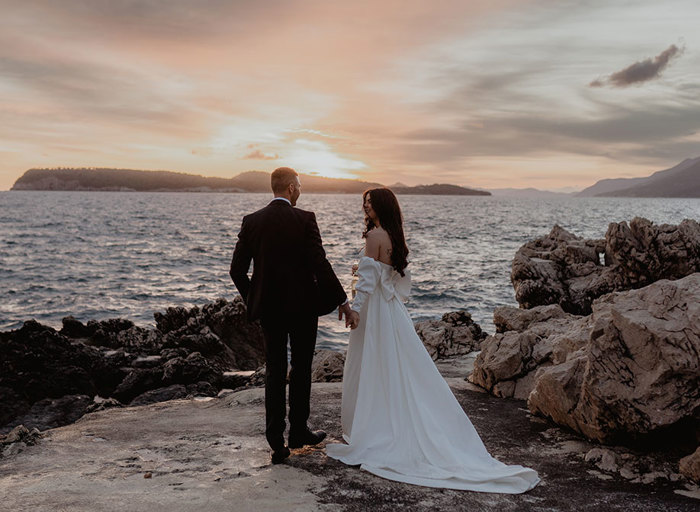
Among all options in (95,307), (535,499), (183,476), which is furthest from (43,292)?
(535,499)

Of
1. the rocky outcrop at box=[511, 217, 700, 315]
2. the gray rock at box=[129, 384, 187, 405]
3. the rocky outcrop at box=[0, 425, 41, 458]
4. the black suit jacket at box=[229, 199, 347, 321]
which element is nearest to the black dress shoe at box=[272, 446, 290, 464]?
the black suit jacket at box=[229, 199, 347, 321]

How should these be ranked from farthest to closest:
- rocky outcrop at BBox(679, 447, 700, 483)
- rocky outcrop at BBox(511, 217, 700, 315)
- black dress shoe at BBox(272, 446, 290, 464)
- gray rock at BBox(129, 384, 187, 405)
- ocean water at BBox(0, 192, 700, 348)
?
1. ocean water at BBox(0, 192, 700, 348)
2. rocky outcrop at BBox(511, 217, 700, 315)
3. gray rock at BBox(129, 384, 187, 405)
4. black dress shoe at BBox(272, 446, 290, 464)
5. rocky outcrop at BBox(679, 447, 700, 483)

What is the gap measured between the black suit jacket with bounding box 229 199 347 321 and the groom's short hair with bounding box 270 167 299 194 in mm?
145

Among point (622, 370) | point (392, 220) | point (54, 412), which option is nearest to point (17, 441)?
point (54, 412)

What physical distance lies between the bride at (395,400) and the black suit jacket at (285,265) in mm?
523

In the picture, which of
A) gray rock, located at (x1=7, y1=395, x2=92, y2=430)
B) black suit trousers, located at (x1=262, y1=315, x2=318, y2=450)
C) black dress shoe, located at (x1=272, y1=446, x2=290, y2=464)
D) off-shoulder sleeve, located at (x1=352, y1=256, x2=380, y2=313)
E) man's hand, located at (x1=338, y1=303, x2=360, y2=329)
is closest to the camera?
black dress shoe, located at (x1=272, y1=446, x2=290, y2=464)

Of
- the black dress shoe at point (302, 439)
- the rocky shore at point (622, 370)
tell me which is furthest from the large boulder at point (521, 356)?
the black dress shoe at point (302, 439)

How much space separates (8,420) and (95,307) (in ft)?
Result: 44.8

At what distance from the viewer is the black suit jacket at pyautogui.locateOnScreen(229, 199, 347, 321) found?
4867 millimetres

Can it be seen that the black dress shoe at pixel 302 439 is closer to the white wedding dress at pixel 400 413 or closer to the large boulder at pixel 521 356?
the white wedding dress at pixel 400 413

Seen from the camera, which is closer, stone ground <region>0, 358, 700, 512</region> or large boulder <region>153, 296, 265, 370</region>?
stone ground <region>0, 358, 700, 512</region>

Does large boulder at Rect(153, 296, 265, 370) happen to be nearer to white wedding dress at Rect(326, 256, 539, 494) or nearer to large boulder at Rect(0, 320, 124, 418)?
large boulder at Rect(0, 320, 124, 418)

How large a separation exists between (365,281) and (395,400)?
3.79ft

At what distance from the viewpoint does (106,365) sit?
10.8 m
